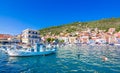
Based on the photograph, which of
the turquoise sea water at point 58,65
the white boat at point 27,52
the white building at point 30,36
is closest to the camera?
the turquoise sea water at point 58,65

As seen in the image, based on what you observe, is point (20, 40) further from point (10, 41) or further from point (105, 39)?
point (105, 39)

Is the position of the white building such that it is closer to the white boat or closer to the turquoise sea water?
the white boat

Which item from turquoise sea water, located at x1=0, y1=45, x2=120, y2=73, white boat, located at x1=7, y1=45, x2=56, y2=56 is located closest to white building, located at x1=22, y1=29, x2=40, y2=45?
white boat, located at x1=7, y1=45, x2=56, y2=56

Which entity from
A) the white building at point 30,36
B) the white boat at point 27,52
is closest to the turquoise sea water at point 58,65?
the white boat at point 27,52

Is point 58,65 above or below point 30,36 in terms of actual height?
below

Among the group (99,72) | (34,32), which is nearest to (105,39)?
(34,32)

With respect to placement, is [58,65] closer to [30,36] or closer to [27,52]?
[27,52]

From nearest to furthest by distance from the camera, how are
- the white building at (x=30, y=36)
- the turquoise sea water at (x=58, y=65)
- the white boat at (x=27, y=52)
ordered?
the turquoise sea water at (x=58, y=65)
the white boat at (x=27, y=52)
the white building at (x=30, y=36)

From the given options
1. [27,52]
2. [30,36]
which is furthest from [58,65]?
[30,36]

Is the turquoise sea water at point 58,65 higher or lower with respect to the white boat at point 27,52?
lower

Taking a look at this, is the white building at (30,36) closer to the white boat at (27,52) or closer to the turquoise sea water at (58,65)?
the white boat at (27,52)

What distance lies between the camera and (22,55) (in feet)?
172

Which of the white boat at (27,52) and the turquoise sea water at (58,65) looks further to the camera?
the white boat at (27,52)

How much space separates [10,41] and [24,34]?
1256 cm
